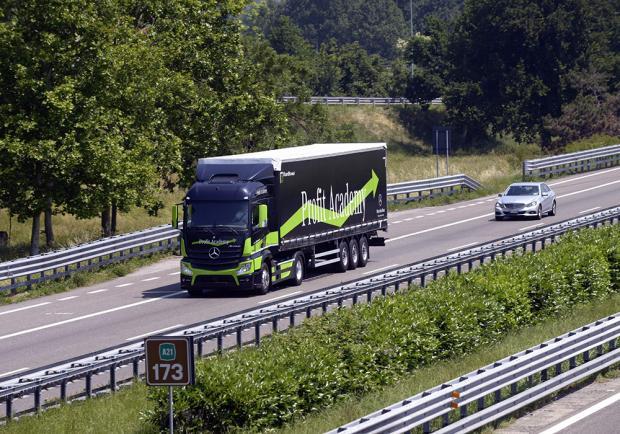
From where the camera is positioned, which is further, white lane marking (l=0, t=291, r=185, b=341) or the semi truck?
the semi truck

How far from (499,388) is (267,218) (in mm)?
14718

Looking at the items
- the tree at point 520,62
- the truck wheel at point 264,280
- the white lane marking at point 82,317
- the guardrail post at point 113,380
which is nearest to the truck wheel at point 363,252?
the truck wheel at point 264,280

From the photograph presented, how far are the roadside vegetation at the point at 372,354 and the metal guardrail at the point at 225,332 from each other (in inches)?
18.9

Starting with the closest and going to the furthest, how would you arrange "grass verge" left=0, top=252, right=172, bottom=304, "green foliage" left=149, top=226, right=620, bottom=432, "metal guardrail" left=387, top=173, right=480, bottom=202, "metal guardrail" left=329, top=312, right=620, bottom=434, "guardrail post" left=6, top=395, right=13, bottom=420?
"metal guardrail" left=329, top=312, right=620, bottom=434 → "green foliage" left=149, top=226, right=620, bottom=432 → "guardrail post" left=6, top=395, right=13, bottom=420 → "grass verge" left=0, top=252, right=172, bottom=304 → "metal guardrail" left=387, top=173, right=480, bottom=202

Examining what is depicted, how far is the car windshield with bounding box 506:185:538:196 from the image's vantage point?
150 feet

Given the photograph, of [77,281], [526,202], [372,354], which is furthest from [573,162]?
[372,354]

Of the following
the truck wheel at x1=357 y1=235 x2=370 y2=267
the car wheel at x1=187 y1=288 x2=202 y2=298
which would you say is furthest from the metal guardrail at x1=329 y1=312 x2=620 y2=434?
the truck wheel at x1=357 y1=235 x2=370 y2=267

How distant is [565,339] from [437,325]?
2785mm

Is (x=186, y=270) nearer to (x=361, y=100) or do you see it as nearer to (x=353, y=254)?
(x=353, y=254)

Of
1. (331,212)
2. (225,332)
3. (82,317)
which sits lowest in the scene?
(82,317)

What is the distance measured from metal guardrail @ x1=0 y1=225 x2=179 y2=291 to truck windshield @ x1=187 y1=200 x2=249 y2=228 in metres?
5.76

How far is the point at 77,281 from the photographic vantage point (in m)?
34.6

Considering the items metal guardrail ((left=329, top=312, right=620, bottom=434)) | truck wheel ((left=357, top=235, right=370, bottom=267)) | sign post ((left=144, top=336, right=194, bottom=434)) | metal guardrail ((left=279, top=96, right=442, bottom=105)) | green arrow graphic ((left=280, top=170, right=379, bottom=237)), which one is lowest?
truck wheel ((left=357, top=235, right=370, bottom=267))

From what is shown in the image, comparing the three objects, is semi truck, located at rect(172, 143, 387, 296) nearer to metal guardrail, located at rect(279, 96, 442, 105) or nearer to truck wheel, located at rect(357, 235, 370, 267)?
truck wheel, located at rect(357, 235, 370, 267)
